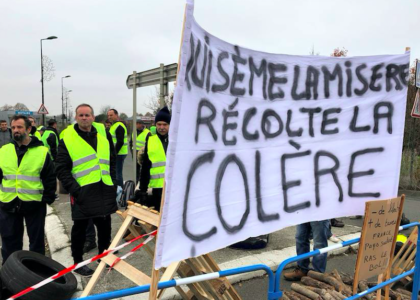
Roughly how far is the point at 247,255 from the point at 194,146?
3.14 meters

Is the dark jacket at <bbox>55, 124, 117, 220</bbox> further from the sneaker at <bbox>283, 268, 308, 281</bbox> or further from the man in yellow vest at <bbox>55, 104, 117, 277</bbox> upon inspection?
the sneaker at <bbox>283, 268, 308, 281</bbox>

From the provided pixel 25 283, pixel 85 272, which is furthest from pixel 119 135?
pixel 25 283

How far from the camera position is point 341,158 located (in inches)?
96.7

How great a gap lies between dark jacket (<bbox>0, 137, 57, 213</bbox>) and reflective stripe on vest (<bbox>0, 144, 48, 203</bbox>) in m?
0.04

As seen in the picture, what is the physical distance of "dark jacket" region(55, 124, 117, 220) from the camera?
366 cm

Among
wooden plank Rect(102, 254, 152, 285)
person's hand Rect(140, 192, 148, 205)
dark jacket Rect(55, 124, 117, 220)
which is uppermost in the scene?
dark jacket Rect(55, 124, 117, 220)

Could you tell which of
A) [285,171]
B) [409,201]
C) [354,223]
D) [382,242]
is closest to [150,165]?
[285,171]

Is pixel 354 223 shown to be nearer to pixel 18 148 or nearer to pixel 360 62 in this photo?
pixel 360 62

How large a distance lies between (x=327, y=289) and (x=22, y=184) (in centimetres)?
317

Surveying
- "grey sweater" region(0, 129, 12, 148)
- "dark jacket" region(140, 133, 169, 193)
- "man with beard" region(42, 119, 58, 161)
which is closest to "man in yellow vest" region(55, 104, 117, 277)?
"dark jacket" region(140, 133, 169, 193)

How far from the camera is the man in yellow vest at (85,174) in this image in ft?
12.1

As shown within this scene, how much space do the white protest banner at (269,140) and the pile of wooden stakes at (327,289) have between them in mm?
805

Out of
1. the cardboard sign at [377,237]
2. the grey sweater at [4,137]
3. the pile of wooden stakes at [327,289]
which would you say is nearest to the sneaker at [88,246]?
the pile of wooden stakes at [327,289]

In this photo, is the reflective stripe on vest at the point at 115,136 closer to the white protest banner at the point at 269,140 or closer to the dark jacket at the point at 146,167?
the dark jacket at the point at 146,167
